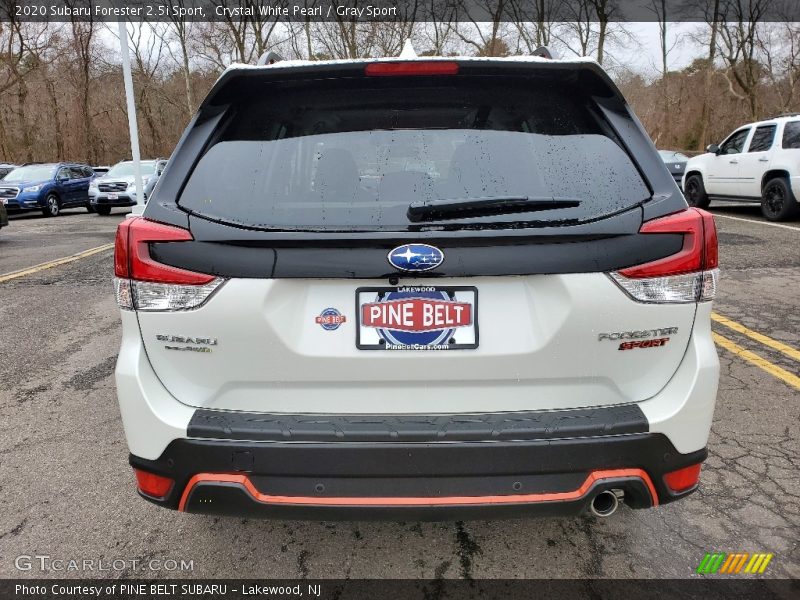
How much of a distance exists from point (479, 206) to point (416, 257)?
0.26 meters

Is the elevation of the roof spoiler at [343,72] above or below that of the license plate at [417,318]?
above

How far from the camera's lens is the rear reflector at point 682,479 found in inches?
72.3

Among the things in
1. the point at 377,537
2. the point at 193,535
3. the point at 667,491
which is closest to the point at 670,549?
the point at 667,491

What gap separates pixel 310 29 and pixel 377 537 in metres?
36.4

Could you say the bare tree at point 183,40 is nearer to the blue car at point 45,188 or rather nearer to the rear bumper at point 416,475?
the blue car at point 45,188

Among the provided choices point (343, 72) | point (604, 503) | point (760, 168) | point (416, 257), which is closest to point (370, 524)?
point (604, 503)

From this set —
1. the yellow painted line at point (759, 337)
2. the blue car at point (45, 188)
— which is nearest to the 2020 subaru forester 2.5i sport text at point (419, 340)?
the yellow painted line at point (759, 337)

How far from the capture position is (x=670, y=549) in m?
2.28

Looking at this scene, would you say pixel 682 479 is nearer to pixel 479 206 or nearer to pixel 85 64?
pixel 479 206

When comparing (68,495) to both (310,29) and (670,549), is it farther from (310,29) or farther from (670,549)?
(310,29)

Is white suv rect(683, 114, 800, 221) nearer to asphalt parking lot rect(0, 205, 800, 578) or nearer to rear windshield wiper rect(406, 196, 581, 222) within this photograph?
asphalt parking lot rect(0, 205, 800, 578)

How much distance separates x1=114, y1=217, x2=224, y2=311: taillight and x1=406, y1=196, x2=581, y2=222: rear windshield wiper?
24.9 inches

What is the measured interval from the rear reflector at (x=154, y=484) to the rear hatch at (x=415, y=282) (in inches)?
10.9

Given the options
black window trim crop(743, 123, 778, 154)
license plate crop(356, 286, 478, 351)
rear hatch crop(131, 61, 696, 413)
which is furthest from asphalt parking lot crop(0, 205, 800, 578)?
black window trim crop(743, 123, 778, 154)
